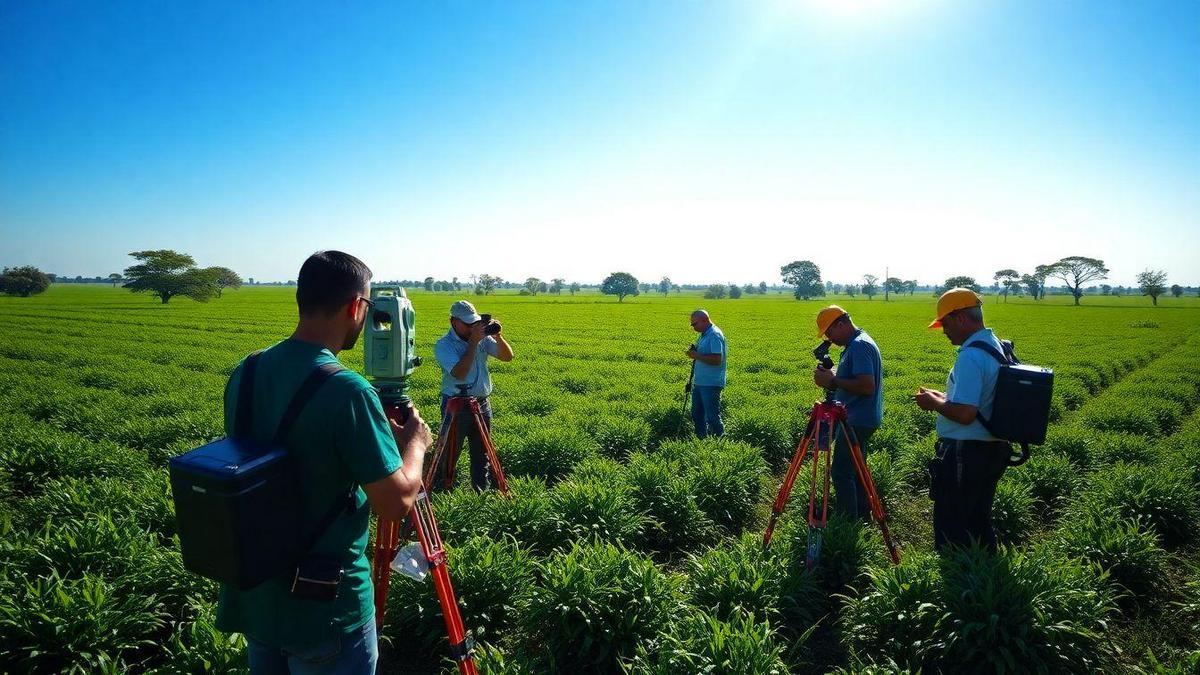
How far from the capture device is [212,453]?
1793 millimetres

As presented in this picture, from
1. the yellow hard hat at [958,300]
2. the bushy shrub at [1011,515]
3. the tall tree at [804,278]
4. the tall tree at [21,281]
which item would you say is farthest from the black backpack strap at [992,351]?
the tall tree at [804,278]

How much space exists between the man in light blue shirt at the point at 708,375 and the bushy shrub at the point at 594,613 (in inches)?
195

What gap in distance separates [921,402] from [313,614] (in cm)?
470

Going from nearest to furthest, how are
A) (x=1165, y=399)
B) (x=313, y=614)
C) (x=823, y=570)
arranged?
(x=313, y=614) < (x=823, y=570) < (x=1165, y=399)

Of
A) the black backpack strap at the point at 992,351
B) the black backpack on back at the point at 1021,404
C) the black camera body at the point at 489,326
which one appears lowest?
the black backpack on back at the point at 1021,404

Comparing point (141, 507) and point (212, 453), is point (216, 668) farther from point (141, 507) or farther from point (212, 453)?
point (141, 507)

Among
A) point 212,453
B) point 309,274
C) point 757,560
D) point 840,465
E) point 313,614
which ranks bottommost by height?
point 757,560

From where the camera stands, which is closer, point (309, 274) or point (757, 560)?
point (309, 274)

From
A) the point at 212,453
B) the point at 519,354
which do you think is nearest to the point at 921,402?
the point at 212,453

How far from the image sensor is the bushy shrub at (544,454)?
8039 millimetres

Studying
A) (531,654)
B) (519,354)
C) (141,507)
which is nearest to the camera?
(531,654)

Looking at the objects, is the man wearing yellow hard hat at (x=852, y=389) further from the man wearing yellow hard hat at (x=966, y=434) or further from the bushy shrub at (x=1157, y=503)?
the bushy shrub at (x=1157, y=503)

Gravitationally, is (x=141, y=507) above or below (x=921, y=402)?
below

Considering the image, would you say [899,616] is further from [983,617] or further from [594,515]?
[594,515]
